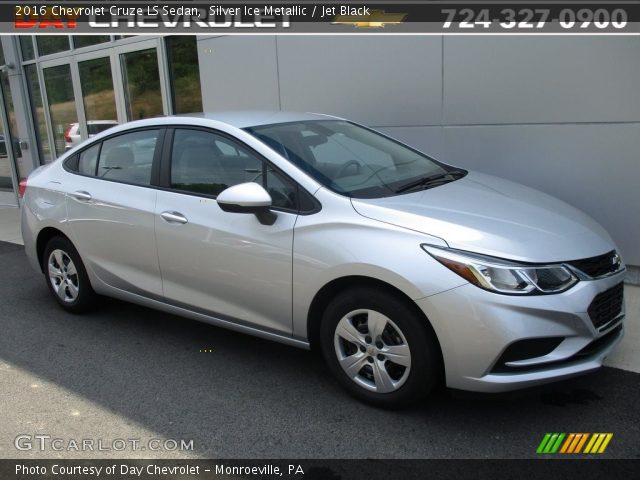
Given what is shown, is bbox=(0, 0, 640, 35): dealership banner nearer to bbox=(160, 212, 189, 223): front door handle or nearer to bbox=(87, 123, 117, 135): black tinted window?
bbox=(87, 123, 117, 135): black tinted window

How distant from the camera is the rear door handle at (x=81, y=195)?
14.0ft

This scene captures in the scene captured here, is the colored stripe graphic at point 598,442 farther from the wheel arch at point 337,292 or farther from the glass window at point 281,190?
the glass window at point 281,190

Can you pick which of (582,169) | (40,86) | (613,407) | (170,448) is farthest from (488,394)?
(40,86)

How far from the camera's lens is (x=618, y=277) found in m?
3.06

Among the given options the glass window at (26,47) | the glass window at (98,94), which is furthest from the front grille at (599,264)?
the glass window at (26,47)

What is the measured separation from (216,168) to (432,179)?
1387 millimetres

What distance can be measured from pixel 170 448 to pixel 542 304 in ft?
6.37

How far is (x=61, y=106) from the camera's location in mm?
11039

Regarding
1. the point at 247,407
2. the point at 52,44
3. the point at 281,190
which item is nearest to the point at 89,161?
the point at 281,190

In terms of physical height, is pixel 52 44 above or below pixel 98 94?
above

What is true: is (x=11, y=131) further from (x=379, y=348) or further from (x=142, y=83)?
(x=379, y=348)

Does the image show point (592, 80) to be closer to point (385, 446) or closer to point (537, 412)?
point (537, 412)

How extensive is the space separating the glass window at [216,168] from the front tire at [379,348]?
0.71 meters

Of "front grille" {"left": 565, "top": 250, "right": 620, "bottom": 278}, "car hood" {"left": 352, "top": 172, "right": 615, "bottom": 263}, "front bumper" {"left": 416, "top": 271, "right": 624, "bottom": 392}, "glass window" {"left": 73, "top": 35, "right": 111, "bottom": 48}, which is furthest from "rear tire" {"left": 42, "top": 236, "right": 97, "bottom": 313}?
"glass window" {"left": 73, "top": 35, "right": 111, "bottom": 48}
